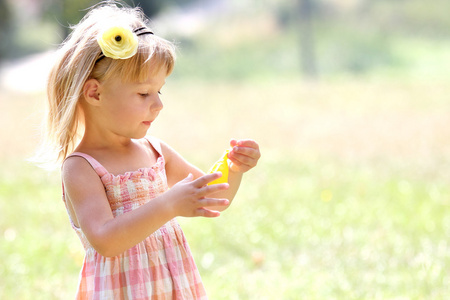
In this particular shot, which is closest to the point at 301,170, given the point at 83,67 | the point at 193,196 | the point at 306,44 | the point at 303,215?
the point at 303,215

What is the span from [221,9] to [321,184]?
17.2m

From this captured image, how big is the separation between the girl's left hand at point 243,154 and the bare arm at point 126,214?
27 cm

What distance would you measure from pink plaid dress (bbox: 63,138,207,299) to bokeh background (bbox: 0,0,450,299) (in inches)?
15.6

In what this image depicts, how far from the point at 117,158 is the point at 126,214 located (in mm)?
252

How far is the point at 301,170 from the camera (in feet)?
20.5

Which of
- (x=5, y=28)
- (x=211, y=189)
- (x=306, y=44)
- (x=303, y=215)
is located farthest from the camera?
(x=5, y=28)

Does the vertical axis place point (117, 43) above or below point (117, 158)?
above

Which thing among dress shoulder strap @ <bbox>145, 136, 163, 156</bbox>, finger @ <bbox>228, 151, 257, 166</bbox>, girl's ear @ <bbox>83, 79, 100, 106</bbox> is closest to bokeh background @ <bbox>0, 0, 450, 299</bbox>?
girl's ear @ <bbox>83, 79, 100, 106</bbox>

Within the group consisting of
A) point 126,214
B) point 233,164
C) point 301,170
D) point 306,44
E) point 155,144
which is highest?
point 306,44

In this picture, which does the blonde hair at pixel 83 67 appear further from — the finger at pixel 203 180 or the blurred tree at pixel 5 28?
the blurred tree at pixel 5 28

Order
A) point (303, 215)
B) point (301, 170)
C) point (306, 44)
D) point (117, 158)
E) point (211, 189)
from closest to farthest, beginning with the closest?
point (211, 189) → point (117, 158) → point (303, 215) → point (301, 170) → point (306, 44)

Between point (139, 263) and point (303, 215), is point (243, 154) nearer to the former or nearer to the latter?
point (139, 263)

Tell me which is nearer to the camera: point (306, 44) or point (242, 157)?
point (242, 157)

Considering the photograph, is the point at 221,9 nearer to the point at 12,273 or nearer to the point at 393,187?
the point at 393,187
